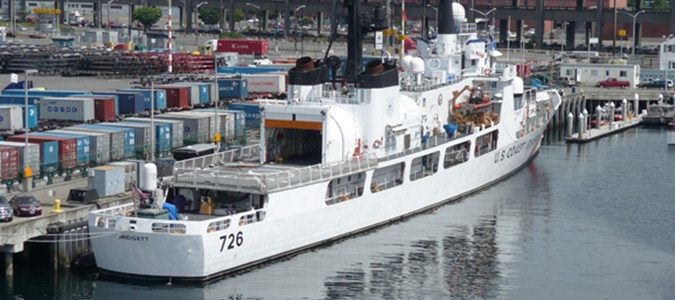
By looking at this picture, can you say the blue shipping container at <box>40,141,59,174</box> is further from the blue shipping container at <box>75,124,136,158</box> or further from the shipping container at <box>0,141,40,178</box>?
the blue shipping container at <box>75,124,136,158</box>

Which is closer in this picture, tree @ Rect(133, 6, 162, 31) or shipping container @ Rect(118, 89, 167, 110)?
shipping container @ Rect(118, 89, 167, 110)

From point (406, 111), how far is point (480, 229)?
7301 millimetres

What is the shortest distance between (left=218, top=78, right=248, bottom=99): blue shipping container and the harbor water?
1232 inches

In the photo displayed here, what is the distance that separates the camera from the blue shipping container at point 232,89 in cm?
9262

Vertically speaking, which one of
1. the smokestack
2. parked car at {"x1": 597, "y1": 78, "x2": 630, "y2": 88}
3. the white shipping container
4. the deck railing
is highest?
the smokestack

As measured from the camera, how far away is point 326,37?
170 meters

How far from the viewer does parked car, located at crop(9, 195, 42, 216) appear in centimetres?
4525

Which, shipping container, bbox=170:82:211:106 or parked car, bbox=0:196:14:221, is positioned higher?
shipping container, bbox=170:82:211:106

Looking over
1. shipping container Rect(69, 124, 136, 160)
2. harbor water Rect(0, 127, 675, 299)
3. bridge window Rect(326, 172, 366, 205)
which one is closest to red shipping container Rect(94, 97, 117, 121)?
shipping container Rect(69, 124, 136, 160)

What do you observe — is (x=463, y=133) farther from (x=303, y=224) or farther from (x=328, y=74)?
(x=303, y=224)

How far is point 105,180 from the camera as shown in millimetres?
49969

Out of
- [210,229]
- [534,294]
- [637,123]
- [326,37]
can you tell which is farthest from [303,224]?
[326,37]

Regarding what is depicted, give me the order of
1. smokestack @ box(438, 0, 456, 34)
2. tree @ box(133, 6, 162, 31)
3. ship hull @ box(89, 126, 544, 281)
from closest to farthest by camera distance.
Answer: ship hull @ box(89, 126, 544, 281) < smokestack @ box(438, 0, 456, 34) < tree @ box(133, 6, 162, 31)

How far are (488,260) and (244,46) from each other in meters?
89.7
